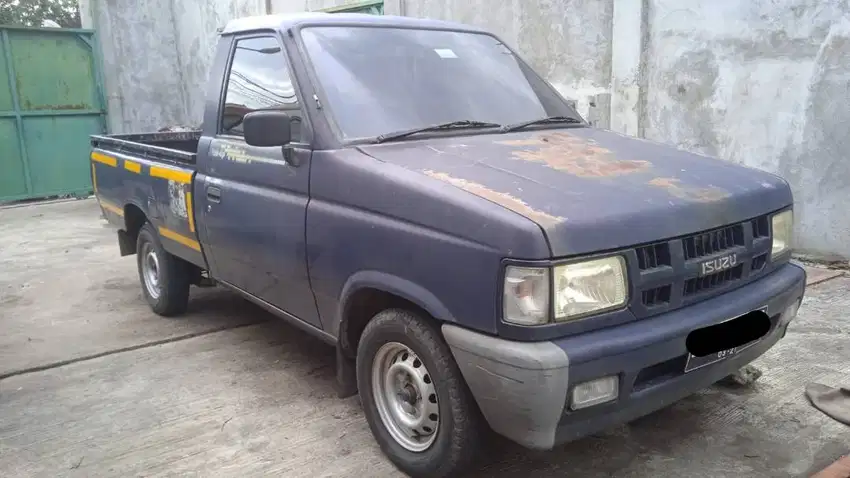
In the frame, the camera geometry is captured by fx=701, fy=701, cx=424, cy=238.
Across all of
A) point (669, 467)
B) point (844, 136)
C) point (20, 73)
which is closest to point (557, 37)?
point (844, 136)

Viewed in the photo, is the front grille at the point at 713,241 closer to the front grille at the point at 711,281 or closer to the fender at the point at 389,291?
the front grille at the point at 711,281

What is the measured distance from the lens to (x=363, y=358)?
3.12 m

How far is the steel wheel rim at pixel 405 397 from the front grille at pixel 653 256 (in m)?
0.94

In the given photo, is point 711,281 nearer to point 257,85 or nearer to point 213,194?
point 257,85

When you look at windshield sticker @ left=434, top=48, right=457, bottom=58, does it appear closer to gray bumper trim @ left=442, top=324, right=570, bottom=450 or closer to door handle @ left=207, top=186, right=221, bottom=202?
door handle @ left=207, top=186, right=221, bottom=202

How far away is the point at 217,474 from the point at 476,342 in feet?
4.76

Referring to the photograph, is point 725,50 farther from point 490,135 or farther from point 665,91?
point 490,135

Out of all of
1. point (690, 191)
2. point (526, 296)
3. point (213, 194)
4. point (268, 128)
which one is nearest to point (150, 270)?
point (213, 194)

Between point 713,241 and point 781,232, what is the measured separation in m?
0.61

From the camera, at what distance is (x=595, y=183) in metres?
2.75

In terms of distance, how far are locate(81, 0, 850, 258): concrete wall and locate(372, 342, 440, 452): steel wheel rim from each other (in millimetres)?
3062

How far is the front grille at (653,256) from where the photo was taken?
2.49 meters

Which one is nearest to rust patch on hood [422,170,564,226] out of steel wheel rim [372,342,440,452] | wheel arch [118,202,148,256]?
steel wheel rim [372,342,440,452]

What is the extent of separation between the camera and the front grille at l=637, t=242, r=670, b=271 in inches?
98.0
